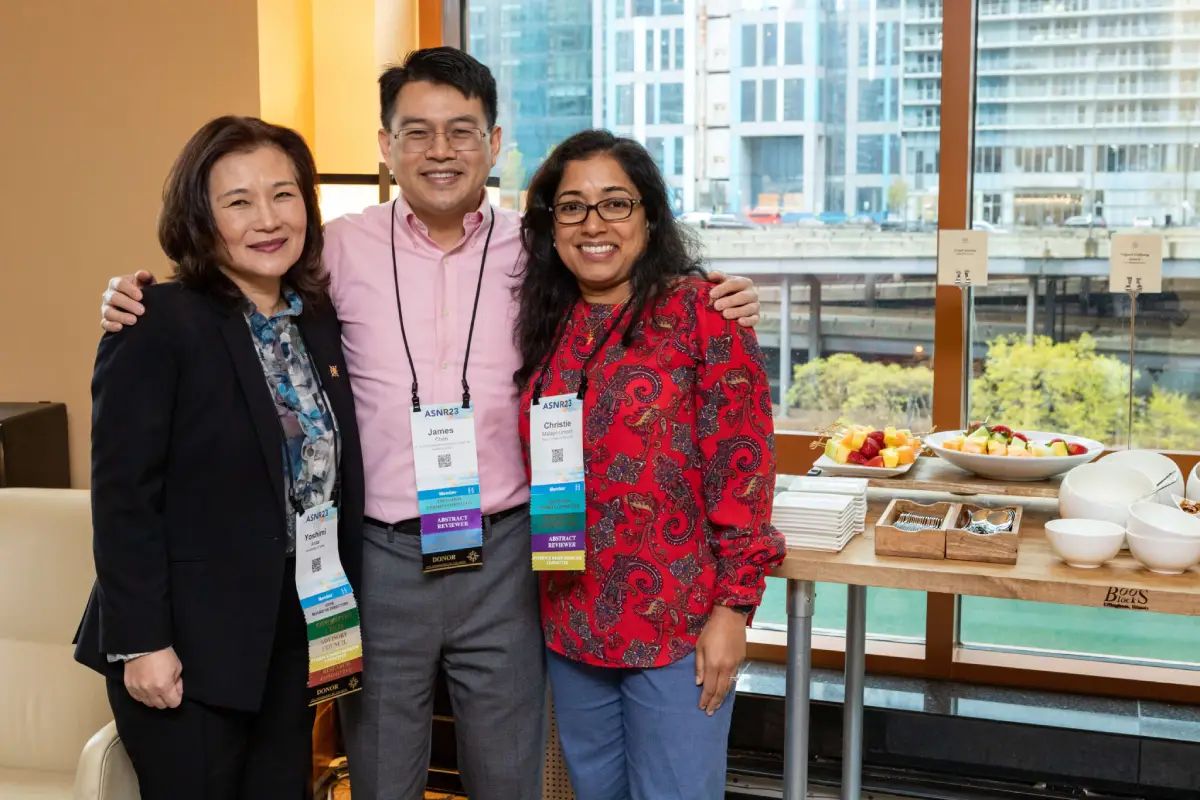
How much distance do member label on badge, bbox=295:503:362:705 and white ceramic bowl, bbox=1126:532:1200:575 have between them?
1398mm

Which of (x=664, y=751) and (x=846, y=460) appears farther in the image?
(x=846, y=460)

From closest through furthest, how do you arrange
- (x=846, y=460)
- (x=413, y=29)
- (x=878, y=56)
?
(x=846, y=460) < (x=878, y=56) < (x=413, y=29)

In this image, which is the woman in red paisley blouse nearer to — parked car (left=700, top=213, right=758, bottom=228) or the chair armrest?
the chair armrest

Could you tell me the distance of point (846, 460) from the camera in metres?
2.66

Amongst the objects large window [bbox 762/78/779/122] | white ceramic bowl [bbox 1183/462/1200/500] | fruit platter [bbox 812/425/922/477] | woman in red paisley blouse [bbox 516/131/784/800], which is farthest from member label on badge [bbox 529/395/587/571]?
large window [bbox 762/78/779/122]

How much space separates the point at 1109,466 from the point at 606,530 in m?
1.13

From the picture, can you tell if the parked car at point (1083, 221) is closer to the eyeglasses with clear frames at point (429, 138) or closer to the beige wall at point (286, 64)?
the eyeglasses with clear frames at point (429, 138)

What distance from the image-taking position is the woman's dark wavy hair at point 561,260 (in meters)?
1.93

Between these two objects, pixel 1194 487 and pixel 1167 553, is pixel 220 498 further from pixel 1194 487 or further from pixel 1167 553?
pixel 1194 487

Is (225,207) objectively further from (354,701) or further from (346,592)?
(354,701)

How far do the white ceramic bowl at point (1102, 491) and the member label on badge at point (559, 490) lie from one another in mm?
1028

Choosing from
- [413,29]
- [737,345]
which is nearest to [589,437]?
[737,345]

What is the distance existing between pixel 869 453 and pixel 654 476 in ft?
3.15

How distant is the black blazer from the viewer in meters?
1.76
